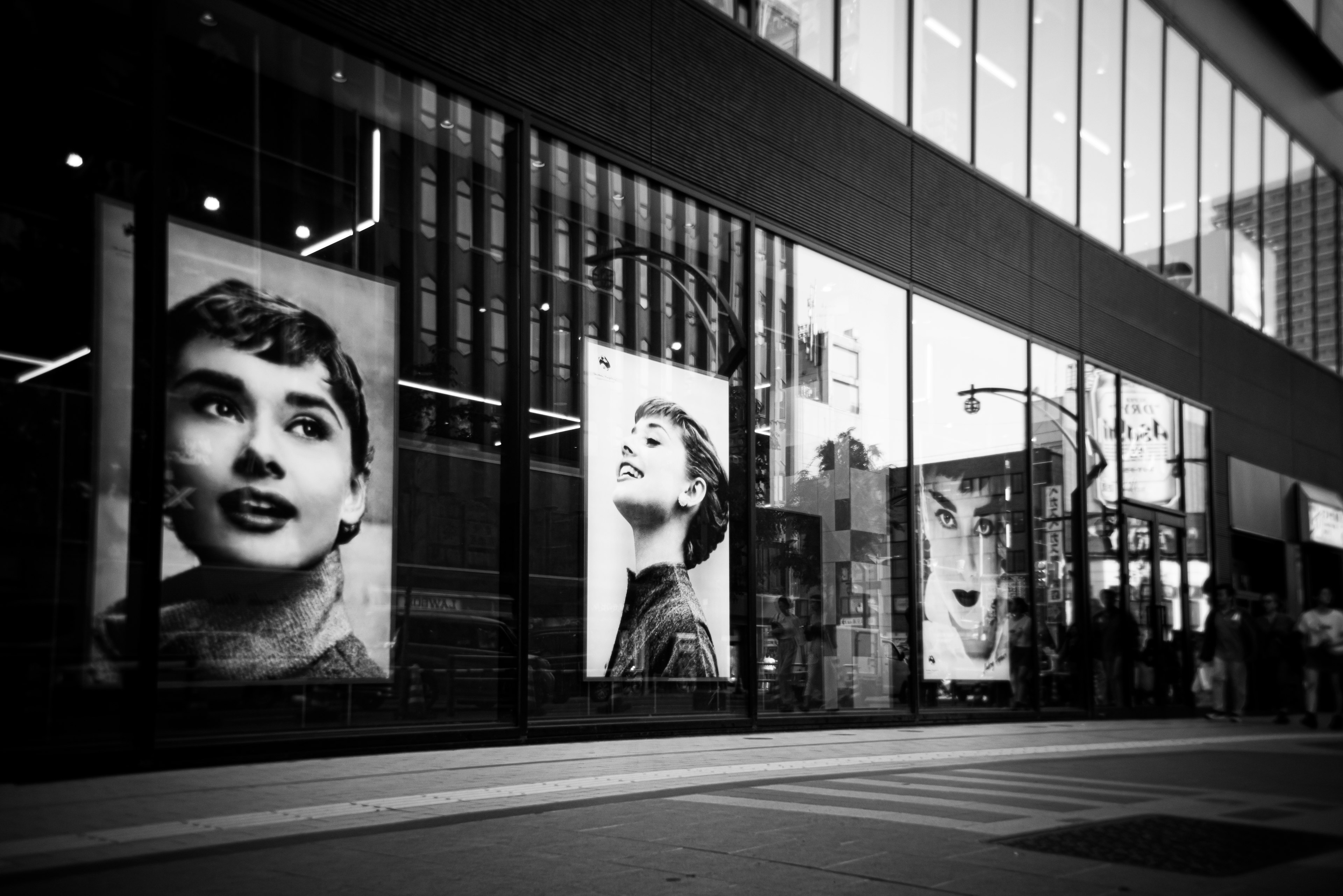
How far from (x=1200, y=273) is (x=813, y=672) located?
14.2 metres

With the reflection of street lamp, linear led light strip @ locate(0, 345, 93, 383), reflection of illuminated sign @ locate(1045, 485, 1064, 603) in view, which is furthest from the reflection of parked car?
reflection of illuminated sign @ locate(1045, 485, 1064, 603)

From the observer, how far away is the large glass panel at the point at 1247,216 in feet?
83.5

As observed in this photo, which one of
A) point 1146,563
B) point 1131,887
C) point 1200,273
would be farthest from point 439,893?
point 1200,273

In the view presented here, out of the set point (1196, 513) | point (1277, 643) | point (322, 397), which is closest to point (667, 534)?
point (322, 397)

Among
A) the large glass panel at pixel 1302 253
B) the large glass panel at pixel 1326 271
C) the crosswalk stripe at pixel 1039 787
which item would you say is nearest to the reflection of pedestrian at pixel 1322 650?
the crosswalk stripe at pixel 1039 787

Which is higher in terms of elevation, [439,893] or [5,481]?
[5,481]

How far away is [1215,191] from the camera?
24547 millimetres

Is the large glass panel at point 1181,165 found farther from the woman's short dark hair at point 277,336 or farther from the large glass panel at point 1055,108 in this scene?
the woman's short dark hair at point 277,336

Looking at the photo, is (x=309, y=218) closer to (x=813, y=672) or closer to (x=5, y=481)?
(x=5, y=481)

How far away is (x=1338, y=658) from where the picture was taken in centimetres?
1691

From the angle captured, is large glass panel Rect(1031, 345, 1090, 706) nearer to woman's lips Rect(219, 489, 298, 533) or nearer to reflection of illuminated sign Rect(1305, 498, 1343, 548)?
reflection of illuminated sign Rect(1305, 498, 1343, 548)

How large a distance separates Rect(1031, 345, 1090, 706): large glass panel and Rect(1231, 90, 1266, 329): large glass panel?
817cm

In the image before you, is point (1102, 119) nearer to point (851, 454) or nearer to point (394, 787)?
point (851, 454)

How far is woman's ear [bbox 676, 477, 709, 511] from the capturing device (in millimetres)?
11945
